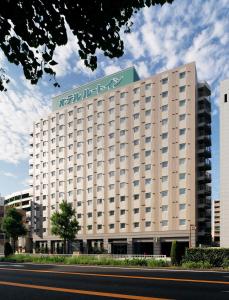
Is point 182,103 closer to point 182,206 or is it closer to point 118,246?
point 182,206

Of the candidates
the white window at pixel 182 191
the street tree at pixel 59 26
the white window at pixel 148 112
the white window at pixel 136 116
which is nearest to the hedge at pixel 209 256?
the street tree at pixel 59 26

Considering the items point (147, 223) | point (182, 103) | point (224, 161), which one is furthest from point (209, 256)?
point (182, 103)

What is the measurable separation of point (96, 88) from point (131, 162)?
68.0 ft

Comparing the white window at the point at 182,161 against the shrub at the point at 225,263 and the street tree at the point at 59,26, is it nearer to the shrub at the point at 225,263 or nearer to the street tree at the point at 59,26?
the shrub at the point at 225,263

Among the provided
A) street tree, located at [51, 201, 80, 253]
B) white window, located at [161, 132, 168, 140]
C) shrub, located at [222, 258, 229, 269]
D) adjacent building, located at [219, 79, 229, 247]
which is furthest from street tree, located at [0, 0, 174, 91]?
white window, located at [161, 132, 168, 140]

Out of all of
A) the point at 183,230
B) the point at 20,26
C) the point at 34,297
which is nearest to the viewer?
the point at 20,26

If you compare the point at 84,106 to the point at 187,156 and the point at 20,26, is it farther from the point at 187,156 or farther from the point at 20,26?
the point at 20,26

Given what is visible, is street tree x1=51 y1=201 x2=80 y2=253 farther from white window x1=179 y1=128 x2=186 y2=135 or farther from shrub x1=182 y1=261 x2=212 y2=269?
shrub x1=182 y1=261 x2=212 y2=269

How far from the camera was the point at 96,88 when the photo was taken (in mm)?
95625

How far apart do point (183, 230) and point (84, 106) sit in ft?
122

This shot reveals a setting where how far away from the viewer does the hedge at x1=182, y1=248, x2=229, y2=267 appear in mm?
36938

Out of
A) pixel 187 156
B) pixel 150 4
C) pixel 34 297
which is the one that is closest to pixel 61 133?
pixel 187 156

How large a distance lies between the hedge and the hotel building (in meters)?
33.3

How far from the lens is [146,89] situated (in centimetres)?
8475
